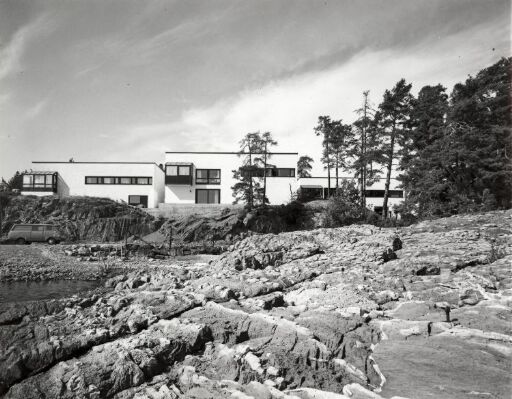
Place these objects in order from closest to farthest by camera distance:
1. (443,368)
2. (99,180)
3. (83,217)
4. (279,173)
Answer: (443,368)
(83,217)
(279,173)
(99,180)

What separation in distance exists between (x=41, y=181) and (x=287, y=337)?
46.2m

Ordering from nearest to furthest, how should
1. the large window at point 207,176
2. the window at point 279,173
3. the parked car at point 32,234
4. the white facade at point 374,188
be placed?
the parked car at point 32,234 < the window at point 279,173 < the large window at point 207,176 < the white facade at point 374,188

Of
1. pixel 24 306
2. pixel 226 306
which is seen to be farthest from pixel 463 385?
pixel 24 306

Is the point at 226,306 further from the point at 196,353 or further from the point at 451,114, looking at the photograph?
the point at 451,114

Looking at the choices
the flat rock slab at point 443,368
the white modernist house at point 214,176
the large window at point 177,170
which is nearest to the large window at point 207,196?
the white modernist house at point 214,176

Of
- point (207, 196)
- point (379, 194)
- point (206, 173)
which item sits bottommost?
point (207, 196)

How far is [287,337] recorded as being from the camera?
271 inches

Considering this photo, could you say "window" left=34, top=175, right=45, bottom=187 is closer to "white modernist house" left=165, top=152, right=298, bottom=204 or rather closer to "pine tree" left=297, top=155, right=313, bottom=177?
"white modernist house" left=165, top=152, right=298, bottom=204

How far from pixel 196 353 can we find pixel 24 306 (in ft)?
20.3

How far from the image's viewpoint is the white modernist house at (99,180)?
1670 inches

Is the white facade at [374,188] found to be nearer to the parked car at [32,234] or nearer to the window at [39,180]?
the parked car at [32,234]

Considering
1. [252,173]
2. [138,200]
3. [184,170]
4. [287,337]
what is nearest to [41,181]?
[138,200]

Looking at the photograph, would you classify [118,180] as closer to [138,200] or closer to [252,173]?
[138,200]

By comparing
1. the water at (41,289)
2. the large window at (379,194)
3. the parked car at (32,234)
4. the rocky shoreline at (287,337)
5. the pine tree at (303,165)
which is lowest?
the water at (41,289)
